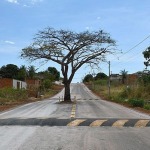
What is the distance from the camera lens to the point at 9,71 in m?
132

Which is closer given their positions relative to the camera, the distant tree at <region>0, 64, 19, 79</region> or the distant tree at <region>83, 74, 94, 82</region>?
the distant tree at <region>0, 64, 19, 79</region>

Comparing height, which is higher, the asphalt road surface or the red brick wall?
the red brick wall

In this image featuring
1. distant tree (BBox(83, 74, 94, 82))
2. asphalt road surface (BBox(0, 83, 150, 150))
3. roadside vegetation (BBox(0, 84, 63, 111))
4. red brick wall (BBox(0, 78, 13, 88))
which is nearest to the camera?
asphalt road surface (BBox(0, 83, 150, 150))

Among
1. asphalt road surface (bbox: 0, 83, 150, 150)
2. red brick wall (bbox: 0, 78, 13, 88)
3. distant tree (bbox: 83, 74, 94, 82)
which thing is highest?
distant tree (bbox: 83, 74, 94, 82)

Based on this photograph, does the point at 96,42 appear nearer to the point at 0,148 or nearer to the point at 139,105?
the point at 139,105

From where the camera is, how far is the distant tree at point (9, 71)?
130 meters

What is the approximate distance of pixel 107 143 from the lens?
1099 centimetres

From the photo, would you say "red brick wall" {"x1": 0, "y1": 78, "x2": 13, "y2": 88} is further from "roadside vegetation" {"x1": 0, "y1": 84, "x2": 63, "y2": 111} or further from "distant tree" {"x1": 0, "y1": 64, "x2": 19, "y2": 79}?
"distant tree" {"x1": 0, "y1": 64, "x2": 19, "y2": 79}

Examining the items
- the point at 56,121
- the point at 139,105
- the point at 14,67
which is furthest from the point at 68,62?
the point at 14,67

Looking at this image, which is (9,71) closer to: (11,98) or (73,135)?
(11,98)

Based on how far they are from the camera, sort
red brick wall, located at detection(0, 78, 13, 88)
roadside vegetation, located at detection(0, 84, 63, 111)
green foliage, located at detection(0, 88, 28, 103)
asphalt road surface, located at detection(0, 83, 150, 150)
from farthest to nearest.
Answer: red brick wall, located at detection(0, 78, 13, 88), green foliage, located at detection(0, 88, 28, 103), roadside vegetation, located at detection(0, 84, 63, 111), asphalt road surface, located at detection(0, 83, 150, 150)

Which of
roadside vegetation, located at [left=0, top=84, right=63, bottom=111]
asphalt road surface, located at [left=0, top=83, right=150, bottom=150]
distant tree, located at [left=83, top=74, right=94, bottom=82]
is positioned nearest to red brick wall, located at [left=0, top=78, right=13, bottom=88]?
roadside vegetation, located at [left=0, top=84, right=63, bottom=111]

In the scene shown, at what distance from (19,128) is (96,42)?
31943 millimetres

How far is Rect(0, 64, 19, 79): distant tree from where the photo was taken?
13049cm
